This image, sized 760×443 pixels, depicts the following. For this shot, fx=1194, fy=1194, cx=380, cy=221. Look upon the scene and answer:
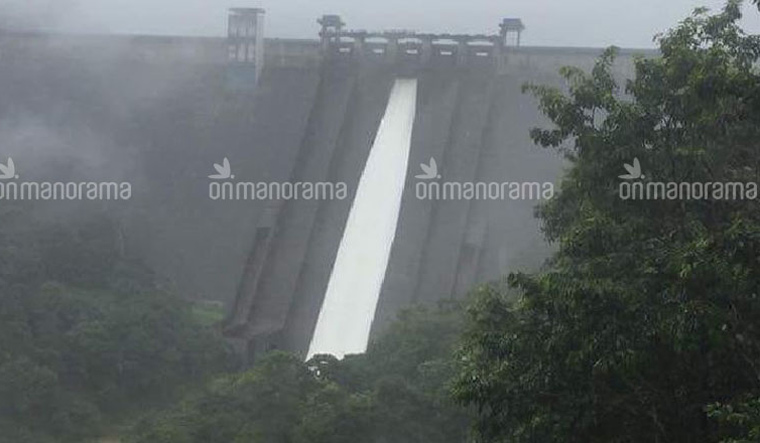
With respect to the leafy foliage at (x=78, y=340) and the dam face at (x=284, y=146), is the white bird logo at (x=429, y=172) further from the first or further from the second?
the leafy foliage at (x=78, y=340)

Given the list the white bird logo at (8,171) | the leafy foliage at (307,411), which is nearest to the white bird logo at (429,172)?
the white bird logo at (8,171)

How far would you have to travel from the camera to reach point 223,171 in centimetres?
2100

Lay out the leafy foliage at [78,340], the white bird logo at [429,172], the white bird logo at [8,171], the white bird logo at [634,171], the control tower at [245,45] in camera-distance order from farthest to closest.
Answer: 1. the control tower at [245,45]
2. the white bird logo at [429,172]
3. the white bird logo at [8,171]
4. the leafy foliage at [78,340]
5. the white bird logo at [634,171]

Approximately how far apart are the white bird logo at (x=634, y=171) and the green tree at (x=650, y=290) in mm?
57

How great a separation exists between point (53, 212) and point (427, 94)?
270 inches

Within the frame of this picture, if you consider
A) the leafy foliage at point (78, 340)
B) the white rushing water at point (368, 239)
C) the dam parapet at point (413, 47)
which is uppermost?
the dam parapet at point (413, 47)

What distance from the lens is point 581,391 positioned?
621 centimetres

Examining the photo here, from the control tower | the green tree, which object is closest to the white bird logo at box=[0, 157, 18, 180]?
the control tower

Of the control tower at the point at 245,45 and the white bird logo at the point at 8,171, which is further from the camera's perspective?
the control tower at the point at 245,45

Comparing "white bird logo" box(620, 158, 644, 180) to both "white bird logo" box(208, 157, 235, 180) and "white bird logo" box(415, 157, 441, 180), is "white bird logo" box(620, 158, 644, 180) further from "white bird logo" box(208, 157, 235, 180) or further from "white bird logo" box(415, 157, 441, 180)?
"white bird logo" box(208, 157, 235, 180)

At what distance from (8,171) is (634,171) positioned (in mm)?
15013

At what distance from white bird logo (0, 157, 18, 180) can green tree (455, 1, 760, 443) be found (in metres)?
14.0

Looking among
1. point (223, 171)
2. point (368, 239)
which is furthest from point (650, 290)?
point (223, 171)

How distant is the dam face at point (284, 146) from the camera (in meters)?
18.8
